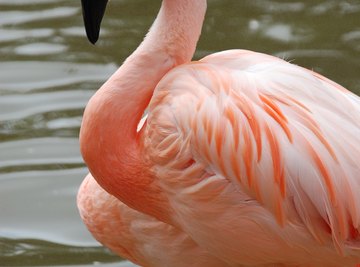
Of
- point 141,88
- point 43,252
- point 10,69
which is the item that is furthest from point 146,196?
point 10,69

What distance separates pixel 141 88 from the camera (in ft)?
11.3

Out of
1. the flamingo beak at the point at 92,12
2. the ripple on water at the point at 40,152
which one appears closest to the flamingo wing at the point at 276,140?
the flamingo beak at the point at 92,12

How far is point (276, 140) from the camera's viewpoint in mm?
3207

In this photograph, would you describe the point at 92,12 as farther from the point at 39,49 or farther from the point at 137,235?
the point at 39,49

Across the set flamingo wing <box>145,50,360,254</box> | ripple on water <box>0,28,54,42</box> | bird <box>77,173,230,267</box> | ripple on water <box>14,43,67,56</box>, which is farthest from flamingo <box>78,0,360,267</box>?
ripple on water <box>0,28,54,42</box>

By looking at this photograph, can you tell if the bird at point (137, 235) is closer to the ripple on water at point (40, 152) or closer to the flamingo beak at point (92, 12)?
the flamingo beak at point (92, 12)

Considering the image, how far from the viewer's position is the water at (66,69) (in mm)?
4762

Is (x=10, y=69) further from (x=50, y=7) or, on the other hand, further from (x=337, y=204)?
(x=337, y=204)

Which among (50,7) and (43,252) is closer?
(43,252)

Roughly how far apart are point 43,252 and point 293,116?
5.69 feet

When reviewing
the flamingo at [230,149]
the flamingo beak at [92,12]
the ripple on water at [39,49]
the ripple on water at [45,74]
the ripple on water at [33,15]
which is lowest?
the ripple on water at [45,74]

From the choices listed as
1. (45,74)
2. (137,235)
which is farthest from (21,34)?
(137,235)

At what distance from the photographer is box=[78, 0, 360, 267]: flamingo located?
3201 millimetres

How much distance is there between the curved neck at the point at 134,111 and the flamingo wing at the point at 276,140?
0.10 m
